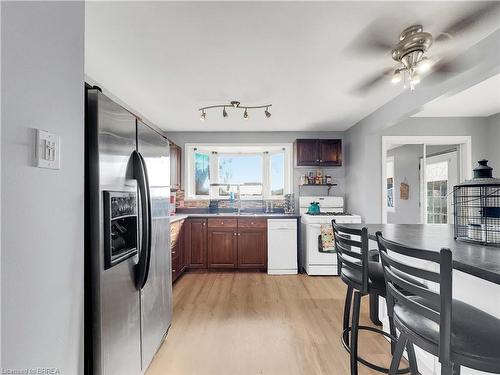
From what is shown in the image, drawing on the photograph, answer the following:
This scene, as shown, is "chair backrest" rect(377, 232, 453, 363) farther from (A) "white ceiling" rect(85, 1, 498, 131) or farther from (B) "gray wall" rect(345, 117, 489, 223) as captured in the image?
(B) "gray wall" rect(345, 117, 489, 223)

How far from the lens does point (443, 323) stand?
0.78 metres

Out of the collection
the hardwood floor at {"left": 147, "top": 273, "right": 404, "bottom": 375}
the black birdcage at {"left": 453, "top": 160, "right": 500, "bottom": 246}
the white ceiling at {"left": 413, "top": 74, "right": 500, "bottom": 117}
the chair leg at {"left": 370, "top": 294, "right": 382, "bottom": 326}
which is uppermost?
the white ceiling at {"left": 413, "top": 74, "right": 500, "bottom": 117}

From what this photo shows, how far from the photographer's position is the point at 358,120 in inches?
149

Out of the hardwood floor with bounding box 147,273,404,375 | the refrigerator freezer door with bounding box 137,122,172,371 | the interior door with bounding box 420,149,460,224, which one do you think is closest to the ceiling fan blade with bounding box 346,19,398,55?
the refrigerator freezer door with bounding box 137,122,172,371

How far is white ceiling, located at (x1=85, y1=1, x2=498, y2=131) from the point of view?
4.77 feet

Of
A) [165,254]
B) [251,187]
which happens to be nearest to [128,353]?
[165,254]

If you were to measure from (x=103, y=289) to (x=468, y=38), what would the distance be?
2.77 m

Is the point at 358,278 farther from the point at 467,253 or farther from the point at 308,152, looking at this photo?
the point at 308,152

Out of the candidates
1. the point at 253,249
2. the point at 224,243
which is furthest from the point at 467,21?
the point at 224,243

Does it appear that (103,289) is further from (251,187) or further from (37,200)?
(251,187)

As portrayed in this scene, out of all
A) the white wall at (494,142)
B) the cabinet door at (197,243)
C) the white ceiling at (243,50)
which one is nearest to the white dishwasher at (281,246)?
the cabinet door at (197,243)

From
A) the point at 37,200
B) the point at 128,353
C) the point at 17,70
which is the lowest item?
the point at 128,353

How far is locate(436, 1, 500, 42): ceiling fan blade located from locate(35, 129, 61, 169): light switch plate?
2.29m

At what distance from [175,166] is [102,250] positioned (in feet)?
9.93
